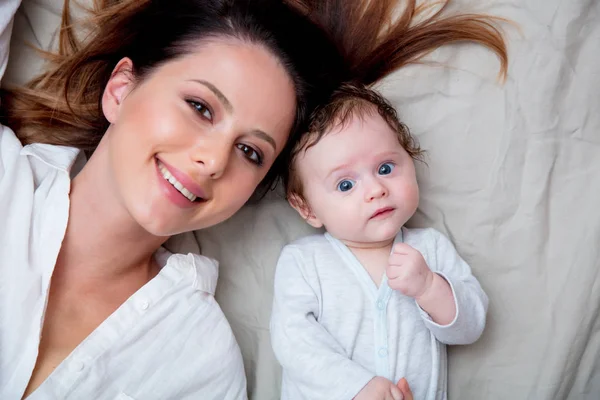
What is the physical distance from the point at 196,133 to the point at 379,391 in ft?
1.99

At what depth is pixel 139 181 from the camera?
3.59 feet

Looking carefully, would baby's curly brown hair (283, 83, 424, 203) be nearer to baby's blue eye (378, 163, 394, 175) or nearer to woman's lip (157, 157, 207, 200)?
baby's blue eye (378, 163, 394, 175)

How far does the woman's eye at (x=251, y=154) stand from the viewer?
1188 mm

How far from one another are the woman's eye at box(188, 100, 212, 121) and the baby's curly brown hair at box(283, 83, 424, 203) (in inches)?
9.5

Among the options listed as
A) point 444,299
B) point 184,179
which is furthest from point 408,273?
point 184,179

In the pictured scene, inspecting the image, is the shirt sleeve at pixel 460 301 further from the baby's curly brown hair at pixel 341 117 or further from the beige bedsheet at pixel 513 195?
the baby's curly brown hair at pixel 341 117

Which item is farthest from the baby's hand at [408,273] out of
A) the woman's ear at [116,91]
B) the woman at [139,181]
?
the woman's ear at [116,91]

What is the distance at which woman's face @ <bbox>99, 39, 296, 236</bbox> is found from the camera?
1.09m

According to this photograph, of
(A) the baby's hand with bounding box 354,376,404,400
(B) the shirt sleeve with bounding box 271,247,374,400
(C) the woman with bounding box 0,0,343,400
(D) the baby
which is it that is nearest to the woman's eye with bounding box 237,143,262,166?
(C) the woman with bounding box 0,0,343,400

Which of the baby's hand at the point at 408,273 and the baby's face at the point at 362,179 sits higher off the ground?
the baby's face at the point at 362,179

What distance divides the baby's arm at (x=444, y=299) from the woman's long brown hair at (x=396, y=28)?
491mm

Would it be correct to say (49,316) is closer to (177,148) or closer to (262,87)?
(177,148)

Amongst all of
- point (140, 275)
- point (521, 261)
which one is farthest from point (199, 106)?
point (521, 261)

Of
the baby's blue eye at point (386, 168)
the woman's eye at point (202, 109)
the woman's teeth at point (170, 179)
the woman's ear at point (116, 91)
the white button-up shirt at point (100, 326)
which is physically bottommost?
the white button-up shirt at point (100, 326)
